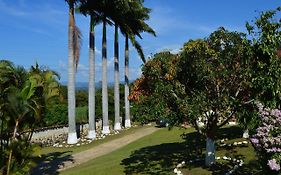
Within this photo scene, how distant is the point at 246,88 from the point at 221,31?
2.78 meters

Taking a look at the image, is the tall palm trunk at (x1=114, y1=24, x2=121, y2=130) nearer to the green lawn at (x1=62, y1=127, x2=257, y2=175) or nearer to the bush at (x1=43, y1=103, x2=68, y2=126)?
the bush at (x1=43, y1=103, x2=68, y2=126)

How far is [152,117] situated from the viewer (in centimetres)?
1864

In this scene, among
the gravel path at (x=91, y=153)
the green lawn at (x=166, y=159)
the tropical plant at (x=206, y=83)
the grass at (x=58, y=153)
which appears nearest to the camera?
the tropical plant at (x=206, y=83)

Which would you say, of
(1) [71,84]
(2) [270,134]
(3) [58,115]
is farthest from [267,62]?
(3) [58,115]

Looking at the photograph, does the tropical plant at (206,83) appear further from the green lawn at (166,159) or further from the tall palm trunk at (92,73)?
the tall palm trunk at (92,73)

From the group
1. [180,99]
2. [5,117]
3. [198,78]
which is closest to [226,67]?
[198,78]

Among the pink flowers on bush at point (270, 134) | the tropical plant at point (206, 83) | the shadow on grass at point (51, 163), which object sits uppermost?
the tropical plant at point (206, 83)

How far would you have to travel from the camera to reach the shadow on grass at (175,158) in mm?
19141

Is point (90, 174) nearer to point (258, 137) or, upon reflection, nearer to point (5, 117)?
point (5, 117)

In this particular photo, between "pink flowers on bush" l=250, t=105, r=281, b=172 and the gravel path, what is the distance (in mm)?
14254

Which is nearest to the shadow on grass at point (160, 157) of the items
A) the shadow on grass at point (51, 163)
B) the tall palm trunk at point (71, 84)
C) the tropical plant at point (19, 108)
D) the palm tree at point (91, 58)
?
the shadow on grass at point (51, 163)

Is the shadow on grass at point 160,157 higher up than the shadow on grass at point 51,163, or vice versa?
the shadow on grass at point 160,157

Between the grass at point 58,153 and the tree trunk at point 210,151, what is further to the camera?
the grass at point 58,153

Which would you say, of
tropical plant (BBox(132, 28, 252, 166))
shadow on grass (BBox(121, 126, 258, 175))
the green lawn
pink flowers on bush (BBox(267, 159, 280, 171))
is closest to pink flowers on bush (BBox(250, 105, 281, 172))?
pink flowers on bush (BBox(267, 159, 280, 171))
